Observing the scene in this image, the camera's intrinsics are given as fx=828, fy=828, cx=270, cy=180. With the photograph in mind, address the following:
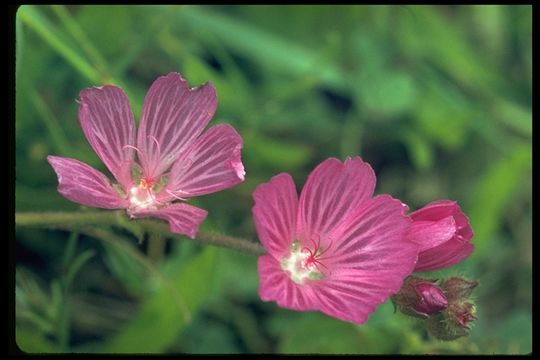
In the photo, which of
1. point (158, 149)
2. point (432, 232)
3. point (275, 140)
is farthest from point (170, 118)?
point (275, 140)

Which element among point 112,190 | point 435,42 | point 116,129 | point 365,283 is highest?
point 435,42

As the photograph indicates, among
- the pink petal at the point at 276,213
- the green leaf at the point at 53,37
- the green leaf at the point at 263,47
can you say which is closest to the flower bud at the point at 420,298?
the pink petal at the point at 276,213

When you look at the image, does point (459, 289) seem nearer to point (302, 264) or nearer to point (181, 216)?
point (302, 264)

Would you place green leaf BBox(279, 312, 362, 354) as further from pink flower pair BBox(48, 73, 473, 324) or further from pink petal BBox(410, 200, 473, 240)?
pink petal BBox(410, 200, 473, 240)

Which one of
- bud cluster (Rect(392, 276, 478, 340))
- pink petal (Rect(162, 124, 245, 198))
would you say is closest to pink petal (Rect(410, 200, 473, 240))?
bud cluster (Rect(392, 276, 478, 340))

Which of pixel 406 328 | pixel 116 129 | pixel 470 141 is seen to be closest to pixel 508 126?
pixel 470 141

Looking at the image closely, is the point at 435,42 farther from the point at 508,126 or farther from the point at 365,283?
the point at 365,283
